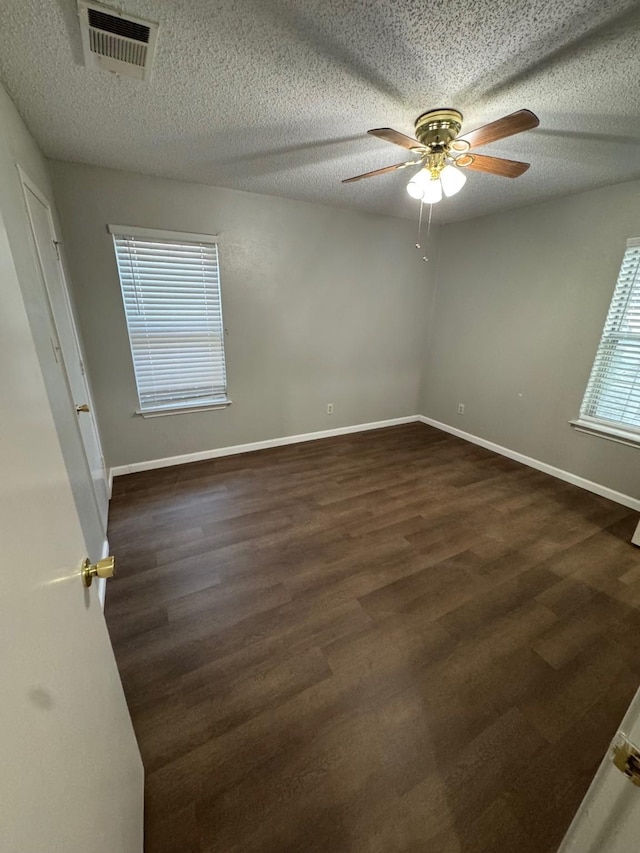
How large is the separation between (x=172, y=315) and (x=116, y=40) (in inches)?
70.3

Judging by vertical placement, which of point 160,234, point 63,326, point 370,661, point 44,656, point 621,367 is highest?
point 160,234

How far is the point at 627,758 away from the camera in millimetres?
518

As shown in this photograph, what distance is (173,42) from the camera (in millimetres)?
1265

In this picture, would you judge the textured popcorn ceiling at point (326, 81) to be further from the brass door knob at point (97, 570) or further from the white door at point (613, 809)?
the white door at point (613, 809)

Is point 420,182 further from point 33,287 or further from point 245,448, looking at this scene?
point 245,448

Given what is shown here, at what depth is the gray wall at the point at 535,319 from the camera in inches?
107

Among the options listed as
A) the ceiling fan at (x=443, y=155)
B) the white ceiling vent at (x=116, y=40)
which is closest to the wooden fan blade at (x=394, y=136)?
the ceiling fan at (x=443, y=155)

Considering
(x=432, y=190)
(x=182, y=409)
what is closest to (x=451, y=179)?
(x=432, y=190)

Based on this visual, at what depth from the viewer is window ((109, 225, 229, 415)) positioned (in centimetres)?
268

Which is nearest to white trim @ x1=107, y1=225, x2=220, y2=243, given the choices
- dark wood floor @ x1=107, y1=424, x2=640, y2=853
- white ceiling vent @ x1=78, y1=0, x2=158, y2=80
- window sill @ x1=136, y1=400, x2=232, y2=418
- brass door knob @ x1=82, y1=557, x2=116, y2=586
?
white ceiling vent @ x1=78, y1=0, x2=158, y2=80

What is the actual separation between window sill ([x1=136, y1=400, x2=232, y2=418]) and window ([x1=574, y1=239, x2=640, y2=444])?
337 centimetres

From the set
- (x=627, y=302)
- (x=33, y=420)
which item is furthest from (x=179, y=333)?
(x=627, y=302)

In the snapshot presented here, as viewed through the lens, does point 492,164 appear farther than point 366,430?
No

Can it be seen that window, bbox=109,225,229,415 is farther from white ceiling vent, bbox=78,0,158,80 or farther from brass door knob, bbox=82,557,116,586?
brass door knob, bbox=82,557,116,586
